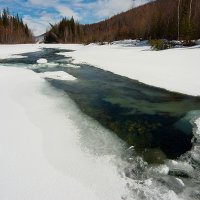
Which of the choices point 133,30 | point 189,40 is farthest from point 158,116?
point 133,30

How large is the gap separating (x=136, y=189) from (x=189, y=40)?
22.9m

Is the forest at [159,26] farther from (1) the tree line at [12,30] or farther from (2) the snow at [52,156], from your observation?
(2) the snow at [52,156]

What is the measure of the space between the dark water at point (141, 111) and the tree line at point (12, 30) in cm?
5394

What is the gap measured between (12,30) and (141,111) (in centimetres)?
6466

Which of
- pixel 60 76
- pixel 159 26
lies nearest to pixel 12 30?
pixel 159 26

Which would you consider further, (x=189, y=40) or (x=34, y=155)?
(x=189, y=40)

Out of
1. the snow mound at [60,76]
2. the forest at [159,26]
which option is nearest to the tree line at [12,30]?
the forest at [159,26]

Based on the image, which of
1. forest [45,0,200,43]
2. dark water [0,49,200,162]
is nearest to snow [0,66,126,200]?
dark water [0,49,200,162]

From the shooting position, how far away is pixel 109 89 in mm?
10570

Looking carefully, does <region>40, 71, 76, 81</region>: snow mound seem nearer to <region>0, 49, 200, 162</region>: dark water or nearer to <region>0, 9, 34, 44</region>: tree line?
<region>0, 49, 200, 162</region>: dark water

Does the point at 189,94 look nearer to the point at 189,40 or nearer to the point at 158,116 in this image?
the point at 158,116

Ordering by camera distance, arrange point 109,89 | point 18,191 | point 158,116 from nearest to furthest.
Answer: point 18,191
point 158,116
point 109,89

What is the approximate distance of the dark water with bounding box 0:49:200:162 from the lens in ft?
17.9

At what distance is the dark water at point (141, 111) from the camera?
546 centimetres
